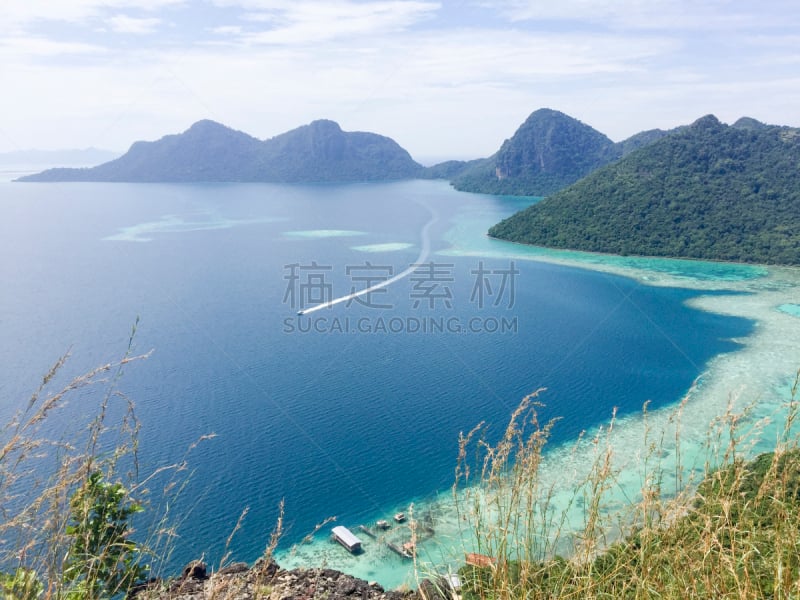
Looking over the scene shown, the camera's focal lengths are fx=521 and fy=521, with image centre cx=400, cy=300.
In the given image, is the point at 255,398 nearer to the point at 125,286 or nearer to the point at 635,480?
the point at 635,480

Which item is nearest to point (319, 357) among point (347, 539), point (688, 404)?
point (347, 539)

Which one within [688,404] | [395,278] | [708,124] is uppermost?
[708,124]

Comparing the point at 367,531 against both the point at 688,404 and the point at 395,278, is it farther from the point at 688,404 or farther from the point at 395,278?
the point at 395,278

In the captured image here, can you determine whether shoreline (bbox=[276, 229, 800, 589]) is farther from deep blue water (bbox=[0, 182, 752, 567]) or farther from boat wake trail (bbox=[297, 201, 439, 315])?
boat wake trail (bbox=[297, 201, 439, 315])

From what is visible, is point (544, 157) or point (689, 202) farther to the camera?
point (544, 157)

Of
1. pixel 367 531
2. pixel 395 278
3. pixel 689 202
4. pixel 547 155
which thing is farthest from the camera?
pixel 547 155

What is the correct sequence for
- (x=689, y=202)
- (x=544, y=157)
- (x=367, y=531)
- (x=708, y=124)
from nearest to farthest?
(x=367, y=531)
(x=689, y=202)
(x=708, y=124)
(x=544, y=157)

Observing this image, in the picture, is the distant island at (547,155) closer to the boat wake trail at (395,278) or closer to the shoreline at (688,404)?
the boat wake trail at (395,278)

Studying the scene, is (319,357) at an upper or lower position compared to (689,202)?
lower
